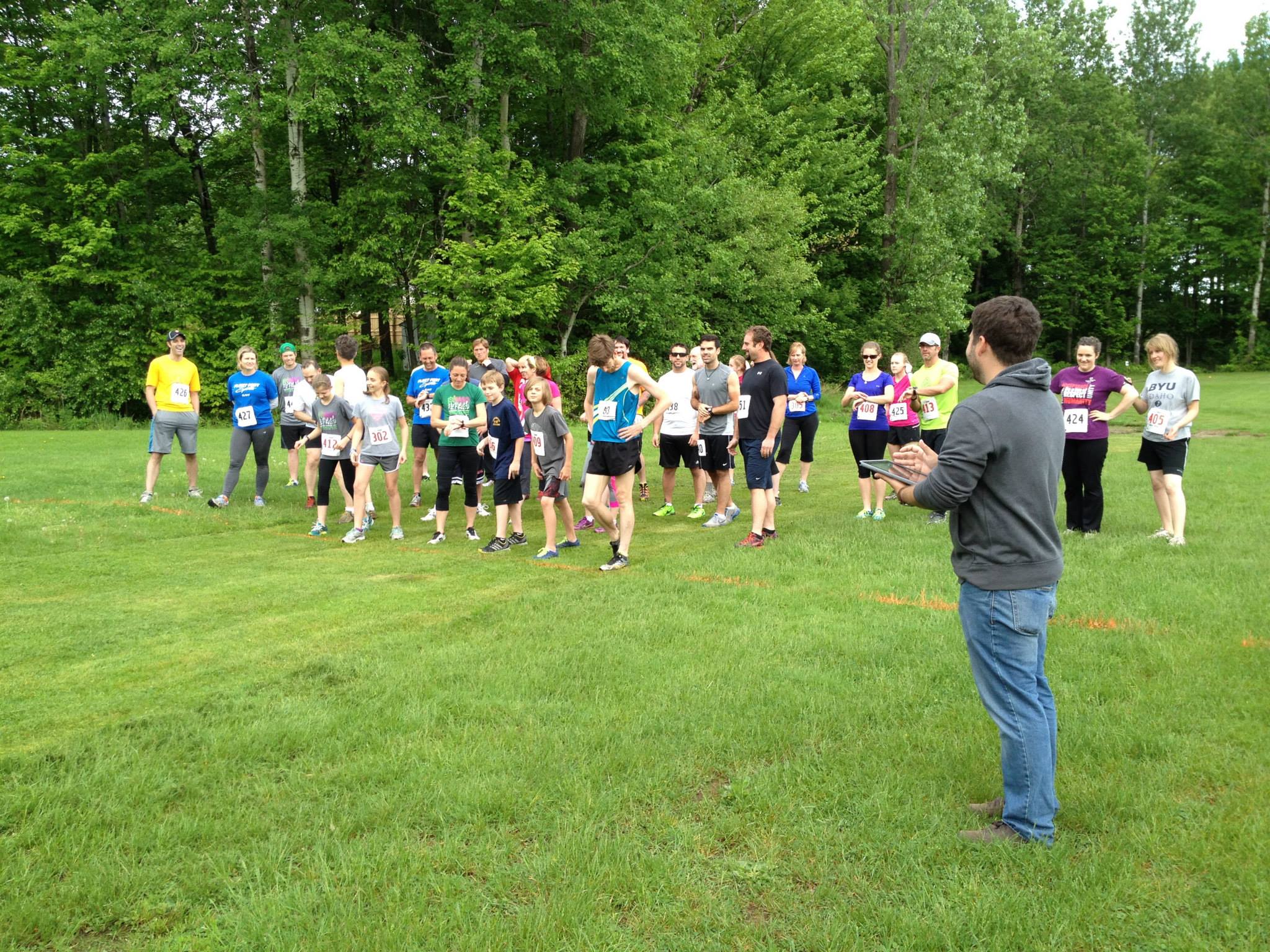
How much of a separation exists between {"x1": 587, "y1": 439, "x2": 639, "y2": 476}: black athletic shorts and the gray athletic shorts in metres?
6.75

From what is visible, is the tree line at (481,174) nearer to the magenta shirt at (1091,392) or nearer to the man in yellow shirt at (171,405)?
the man in yellow shirt at (171,405)

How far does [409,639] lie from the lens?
20.5 ft

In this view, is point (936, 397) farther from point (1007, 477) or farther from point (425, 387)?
point (1007, 477)

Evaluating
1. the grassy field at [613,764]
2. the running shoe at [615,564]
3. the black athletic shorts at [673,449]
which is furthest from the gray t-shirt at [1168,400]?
the running shoe at [615,564]

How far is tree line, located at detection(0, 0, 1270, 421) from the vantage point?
25891 millimetres

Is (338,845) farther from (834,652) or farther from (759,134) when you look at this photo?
(759,134)

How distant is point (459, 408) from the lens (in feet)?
34.0

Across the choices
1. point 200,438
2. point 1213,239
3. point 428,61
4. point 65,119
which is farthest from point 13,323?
point 1213,239

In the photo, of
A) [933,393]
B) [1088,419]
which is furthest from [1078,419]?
[933,393]

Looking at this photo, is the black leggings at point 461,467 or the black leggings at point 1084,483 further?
the black leggings at point 461,467

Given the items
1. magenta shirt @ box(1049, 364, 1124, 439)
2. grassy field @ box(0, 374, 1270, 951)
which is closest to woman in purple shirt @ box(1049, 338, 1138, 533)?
magenta shirt @ box(1049, 364, 1124, 439)

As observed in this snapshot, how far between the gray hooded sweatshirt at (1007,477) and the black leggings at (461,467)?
7.51 m

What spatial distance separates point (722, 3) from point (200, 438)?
88.8 feet

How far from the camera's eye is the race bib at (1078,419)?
946 cm
